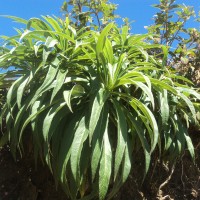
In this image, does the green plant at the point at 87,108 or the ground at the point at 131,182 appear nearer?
the green plant at the point at 87,108

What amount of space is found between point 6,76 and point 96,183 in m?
0.84

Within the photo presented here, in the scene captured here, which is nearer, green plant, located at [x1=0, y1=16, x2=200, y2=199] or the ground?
green plant, located at [x1=0, y1=16, x2=200, y2=199]

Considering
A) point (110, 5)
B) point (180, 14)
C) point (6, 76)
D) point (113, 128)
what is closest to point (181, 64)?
point (180, 14)

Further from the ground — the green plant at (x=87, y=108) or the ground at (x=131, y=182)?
the green plant at (x=87, y=108)

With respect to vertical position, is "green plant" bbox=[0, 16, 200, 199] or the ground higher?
"green plant" bbox=[0, 16, 200, 199]

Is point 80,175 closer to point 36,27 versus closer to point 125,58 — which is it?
point 125,58

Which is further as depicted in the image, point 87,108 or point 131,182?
point 131,182

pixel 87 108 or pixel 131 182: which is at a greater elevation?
pixel 87 108

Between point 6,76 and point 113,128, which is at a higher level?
point 6,76

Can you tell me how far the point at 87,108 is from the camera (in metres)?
2.37

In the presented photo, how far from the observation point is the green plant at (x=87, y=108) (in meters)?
2.18

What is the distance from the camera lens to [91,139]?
2139 mm

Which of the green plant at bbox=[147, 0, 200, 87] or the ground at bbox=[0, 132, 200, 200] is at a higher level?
the green plant at bbox=[147, 0, 200, 87]

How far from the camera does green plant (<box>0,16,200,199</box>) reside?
2.18m
